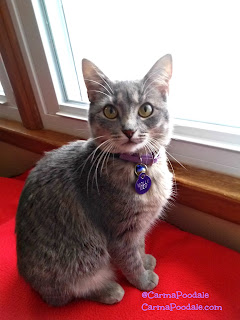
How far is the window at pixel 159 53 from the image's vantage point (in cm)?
78

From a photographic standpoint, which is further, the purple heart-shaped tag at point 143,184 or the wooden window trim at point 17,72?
the wooden window trim at point 17,72

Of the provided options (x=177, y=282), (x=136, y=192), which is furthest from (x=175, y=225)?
(x=136, y=192)

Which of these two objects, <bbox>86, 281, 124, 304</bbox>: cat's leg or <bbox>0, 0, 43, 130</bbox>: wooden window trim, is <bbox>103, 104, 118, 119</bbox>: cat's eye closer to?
<bbox>86, 281, 124, 304</bbox>: cat's leg

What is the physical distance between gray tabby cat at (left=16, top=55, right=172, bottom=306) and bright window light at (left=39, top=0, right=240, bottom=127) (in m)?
0.21

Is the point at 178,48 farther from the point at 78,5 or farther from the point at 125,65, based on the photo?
the point at 78,5

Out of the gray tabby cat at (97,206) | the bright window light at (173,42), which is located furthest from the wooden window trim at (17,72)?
the gray tabby cat at (97,206)

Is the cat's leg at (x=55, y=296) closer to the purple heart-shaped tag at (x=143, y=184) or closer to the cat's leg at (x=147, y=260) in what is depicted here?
the cat's leg at (x=147, y=260)

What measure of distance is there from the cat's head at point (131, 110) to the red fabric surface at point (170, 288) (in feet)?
1.28

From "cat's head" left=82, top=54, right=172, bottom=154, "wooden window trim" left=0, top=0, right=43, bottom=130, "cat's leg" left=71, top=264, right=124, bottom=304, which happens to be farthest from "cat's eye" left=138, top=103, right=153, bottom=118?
"wooden window trim" left=0, top=0, right=43, bottom=130

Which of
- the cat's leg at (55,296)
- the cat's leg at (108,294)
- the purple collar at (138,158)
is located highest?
the purple collar at (138,158)

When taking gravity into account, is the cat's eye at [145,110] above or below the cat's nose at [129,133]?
above

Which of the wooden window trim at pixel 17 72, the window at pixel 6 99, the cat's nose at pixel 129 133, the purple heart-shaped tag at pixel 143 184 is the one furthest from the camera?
the window at pixel 6 99

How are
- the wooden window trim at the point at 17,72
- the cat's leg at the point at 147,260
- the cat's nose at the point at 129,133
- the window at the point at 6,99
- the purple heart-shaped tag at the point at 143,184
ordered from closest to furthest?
the cat's nose at the point at 129,133 < the purple heart-shaped tag at the point at 143,184 < the cat's leg at the point at 147,260 < the wooden window trim at the point at 17,72 < the window at the point at 6,99

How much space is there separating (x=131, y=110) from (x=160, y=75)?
0.13 m
